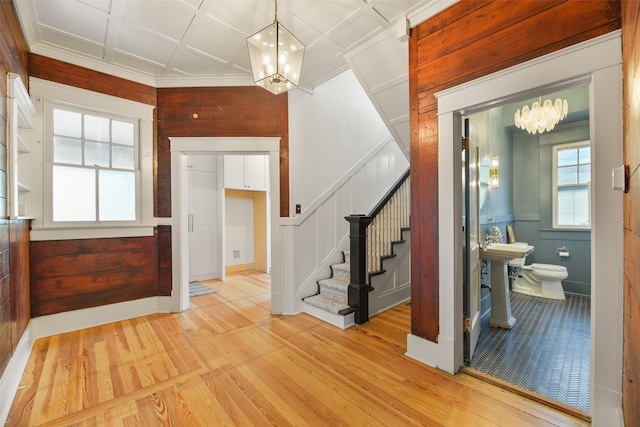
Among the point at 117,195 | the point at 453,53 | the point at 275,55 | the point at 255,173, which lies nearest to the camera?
the point at 275,55

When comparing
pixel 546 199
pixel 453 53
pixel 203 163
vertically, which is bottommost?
pixel 546 199

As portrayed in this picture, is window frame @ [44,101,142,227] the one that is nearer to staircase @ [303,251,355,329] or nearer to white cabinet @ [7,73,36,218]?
white cabinet @ [7,73,36,218]

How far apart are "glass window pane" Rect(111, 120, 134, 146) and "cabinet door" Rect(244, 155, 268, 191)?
2.30 m

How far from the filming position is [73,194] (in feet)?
9.55

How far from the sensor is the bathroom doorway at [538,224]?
237cm

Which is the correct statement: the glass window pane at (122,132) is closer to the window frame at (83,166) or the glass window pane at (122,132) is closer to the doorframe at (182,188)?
the window frame at (83,166)

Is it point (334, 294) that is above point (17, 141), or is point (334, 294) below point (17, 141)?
below

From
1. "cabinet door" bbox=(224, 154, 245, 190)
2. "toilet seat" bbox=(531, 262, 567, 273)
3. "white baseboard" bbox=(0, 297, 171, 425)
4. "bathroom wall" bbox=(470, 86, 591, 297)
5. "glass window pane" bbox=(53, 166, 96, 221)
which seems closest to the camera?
"white baseboard" bbox=(0, 297, 171, 425)

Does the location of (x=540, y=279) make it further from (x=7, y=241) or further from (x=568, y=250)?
(x=7, y=241)

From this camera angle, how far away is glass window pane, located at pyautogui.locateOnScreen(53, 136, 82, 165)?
2828 mm

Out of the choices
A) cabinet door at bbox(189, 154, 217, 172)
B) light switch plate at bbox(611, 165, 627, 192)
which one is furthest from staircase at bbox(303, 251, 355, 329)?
cabinet door at bbox(189, 154, 217, 172)

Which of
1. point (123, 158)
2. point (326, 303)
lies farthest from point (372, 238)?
point (123, 158)

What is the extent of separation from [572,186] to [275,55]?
195 inches

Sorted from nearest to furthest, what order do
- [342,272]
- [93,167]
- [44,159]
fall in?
[44,159] < [93,167] < [342,272]
